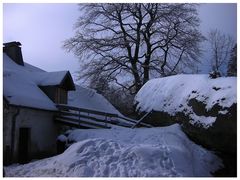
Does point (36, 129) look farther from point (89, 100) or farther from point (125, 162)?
point (89, 100)

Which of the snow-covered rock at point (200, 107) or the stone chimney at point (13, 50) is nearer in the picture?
the snow-covered rock at point (200, 107)

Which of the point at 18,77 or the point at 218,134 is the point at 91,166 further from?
the point at 18,77

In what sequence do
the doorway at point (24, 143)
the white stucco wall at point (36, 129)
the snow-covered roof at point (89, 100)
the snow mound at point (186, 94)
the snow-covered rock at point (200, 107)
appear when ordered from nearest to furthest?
the snow-covered rock at point (200, 107)
the snow mound at point (186, 94)
the white stucco wall at point (36, 129)
the doorway at point (24, 143)
the snow-covered roof at point (89, 100)

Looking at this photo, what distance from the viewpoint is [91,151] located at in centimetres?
1133

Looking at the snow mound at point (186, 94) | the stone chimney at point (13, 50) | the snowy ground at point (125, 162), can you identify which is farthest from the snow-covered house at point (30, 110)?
the snow mound at point (186, 94)

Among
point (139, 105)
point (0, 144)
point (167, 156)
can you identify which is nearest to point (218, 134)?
point (167, 156)

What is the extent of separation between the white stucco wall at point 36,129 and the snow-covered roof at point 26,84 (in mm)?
336

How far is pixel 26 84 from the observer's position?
16.1m

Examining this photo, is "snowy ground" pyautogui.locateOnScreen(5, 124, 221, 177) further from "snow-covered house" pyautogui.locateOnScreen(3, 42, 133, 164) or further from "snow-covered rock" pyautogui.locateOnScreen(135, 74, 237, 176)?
"snow-covered house" pyautogui.locateOnScreen(3, 42, 133, 164)

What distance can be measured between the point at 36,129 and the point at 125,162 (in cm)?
567

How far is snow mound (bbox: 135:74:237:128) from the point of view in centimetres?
1316

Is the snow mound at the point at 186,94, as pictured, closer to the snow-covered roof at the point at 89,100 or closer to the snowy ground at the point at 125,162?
the snowy ground at the point at 125,162

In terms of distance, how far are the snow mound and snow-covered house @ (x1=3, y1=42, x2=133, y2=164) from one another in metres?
3.31

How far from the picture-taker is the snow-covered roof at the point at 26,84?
13927 mm
